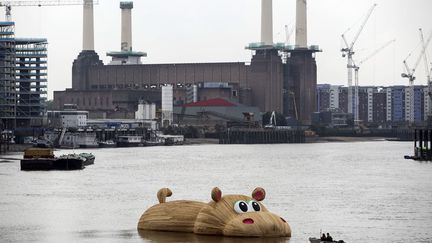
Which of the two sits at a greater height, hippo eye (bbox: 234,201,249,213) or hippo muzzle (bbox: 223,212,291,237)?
hippo eye (bbox: 234,201,249,213)

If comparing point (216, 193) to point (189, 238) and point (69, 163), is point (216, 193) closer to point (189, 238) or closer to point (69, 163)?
point (189, 238)

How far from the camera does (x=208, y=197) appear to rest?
7225cm

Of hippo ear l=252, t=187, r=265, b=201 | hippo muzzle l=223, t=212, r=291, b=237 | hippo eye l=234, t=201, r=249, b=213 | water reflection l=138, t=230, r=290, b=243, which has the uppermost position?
hippo ear l=252, t=187, r=265, b=201

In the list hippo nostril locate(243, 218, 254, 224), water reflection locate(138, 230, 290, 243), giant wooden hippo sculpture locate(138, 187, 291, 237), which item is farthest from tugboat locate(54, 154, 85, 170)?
hippo nostril locate(243, 218, 254, 224)

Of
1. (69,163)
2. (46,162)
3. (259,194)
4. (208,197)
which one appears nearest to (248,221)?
(259,194)

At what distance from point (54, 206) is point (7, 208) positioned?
8.32ft

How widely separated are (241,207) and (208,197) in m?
25.8

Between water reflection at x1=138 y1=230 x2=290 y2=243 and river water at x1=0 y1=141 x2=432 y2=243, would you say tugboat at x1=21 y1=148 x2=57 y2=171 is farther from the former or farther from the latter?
water reflection at x1=138 y1=230 x2=290 y2=243

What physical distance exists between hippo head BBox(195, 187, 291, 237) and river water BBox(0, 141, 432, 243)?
0.58 m

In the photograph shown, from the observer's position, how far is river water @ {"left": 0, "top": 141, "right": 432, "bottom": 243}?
53281 millimetres

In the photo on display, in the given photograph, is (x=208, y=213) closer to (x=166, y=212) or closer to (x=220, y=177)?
(x=166, y=212)

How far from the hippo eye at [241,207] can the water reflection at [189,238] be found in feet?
3.45

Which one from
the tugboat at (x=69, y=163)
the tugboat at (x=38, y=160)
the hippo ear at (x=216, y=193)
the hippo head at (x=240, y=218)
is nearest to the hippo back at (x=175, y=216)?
the hippo head at (x=240, y=218)

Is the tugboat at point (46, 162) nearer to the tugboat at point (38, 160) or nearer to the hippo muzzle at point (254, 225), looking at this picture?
the tugboat at point (38, 160)
